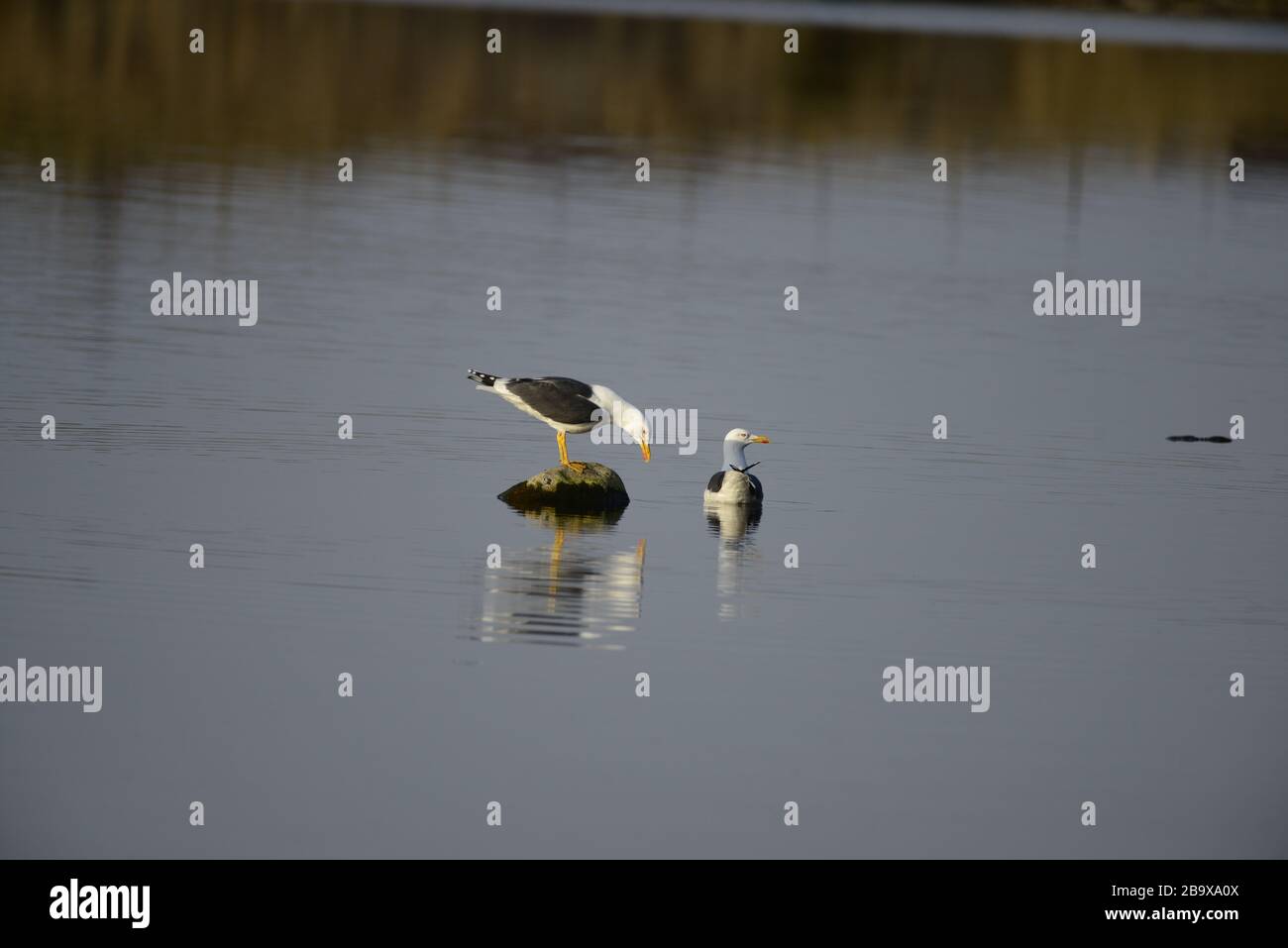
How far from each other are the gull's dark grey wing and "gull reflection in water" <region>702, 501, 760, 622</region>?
1.42m

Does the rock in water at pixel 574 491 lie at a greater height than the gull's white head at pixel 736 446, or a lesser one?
lesser

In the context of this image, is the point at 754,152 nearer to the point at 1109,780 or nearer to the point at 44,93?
the point at 44,93

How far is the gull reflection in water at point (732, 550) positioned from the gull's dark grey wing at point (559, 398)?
1.42m

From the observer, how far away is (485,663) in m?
15.0

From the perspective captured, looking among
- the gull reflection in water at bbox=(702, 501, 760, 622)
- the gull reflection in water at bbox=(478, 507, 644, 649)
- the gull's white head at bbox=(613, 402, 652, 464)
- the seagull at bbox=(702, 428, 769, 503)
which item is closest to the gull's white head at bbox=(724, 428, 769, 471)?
the seagull at bbox=(702, 428, 769, 503)

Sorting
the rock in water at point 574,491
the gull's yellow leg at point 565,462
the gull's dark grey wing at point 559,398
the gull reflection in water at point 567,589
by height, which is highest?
the gull's dark grey wing at point 559,398

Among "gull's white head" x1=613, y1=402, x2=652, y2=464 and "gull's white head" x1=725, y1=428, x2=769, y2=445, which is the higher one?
"gull's white head" x1=613, y1=402, x2=652, y2=464

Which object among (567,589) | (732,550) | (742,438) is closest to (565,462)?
(742,438)

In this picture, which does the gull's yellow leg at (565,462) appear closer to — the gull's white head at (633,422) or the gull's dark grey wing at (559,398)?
the gull's dark grey wing at (559,398)

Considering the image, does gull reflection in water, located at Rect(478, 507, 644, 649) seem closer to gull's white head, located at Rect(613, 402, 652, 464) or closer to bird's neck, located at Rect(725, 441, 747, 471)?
gull's white head, located at Rect(613, 402, 652, 464)

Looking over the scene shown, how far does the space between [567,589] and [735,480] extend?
3288 millimetres

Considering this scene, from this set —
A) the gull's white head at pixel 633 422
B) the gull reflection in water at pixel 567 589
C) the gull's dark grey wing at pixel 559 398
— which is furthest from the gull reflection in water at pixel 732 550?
the gull's dark grey wing at pixel 559 398

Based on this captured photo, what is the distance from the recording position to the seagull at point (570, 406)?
20.2 m

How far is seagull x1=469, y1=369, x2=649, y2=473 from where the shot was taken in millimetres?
20172
